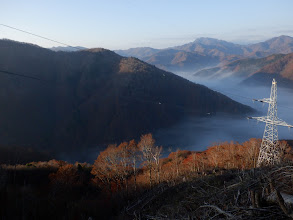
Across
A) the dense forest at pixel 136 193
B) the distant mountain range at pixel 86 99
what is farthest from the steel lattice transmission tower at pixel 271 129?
the distant mountain range at pixel 86 99

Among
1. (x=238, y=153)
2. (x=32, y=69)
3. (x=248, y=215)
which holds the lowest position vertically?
(x=238, y=153)

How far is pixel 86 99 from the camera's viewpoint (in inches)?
1927

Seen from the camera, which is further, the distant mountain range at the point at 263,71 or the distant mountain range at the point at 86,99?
the distant mountain range at the point at 263,71

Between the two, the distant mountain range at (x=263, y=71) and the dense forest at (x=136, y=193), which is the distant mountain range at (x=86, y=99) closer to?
the dense forest at (x=136, y=193)

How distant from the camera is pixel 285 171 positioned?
229 centimetres

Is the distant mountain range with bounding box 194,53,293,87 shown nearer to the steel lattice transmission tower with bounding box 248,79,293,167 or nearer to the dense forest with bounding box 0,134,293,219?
the steel lattice transmission tower with bounding box 248,79,293,167

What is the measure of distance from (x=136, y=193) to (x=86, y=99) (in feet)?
135

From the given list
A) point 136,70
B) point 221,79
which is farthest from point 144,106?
point 221,79

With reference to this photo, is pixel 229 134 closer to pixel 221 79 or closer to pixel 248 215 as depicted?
pixel 248 215

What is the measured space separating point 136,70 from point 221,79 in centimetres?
11204

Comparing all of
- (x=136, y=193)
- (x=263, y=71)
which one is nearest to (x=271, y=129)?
(x=136, y=193)

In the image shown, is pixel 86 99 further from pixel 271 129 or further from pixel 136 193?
pixel 271 129

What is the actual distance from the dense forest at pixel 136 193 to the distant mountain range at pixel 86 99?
82.6ft

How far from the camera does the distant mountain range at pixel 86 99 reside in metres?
38.6
